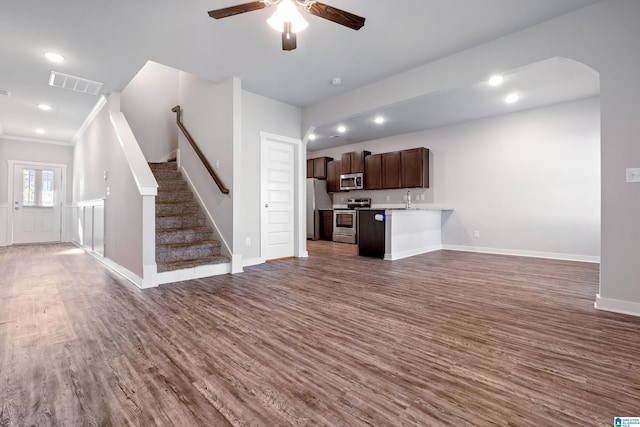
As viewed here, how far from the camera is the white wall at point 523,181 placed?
16.3 feet

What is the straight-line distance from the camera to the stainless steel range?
7551mm

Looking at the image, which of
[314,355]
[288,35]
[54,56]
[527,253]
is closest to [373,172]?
[527,253]

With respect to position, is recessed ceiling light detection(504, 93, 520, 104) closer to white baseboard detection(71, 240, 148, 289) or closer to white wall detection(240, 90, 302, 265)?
white wall detection(240, 90, 302, 265)

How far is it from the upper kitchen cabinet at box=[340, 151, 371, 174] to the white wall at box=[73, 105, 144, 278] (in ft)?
17.1

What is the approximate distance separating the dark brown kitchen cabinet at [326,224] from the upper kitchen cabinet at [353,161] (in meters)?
1.23

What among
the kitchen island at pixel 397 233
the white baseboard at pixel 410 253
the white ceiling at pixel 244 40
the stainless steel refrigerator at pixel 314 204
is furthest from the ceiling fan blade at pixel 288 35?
the stainless steel refrigerator at pixel 314 204

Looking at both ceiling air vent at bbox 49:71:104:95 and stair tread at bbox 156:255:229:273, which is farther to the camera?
ceiling air vent at bbox 49:71:104:95

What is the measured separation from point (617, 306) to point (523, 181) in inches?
142

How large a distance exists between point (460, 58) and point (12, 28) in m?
4.69

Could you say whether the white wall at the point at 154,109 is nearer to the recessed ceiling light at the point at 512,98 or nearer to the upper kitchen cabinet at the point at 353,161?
the upper kitchen cabinet at the point at 353,161

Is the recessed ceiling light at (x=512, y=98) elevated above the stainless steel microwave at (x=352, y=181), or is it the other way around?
the recessed ceiling light at (x=512, y=98)

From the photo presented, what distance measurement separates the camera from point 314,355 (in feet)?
5.90

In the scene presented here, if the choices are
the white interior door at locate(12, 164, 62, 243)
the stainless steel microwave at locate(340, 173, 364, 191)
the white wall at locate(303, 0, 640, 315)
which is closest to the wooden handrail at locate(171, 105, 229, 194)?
the white wall at locate(303, 0, 640, 315)

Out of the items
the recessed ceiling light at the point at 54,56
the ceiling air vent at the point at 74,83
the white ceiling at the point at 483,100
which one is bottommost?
the ceiling air vent at the point at 74,83
